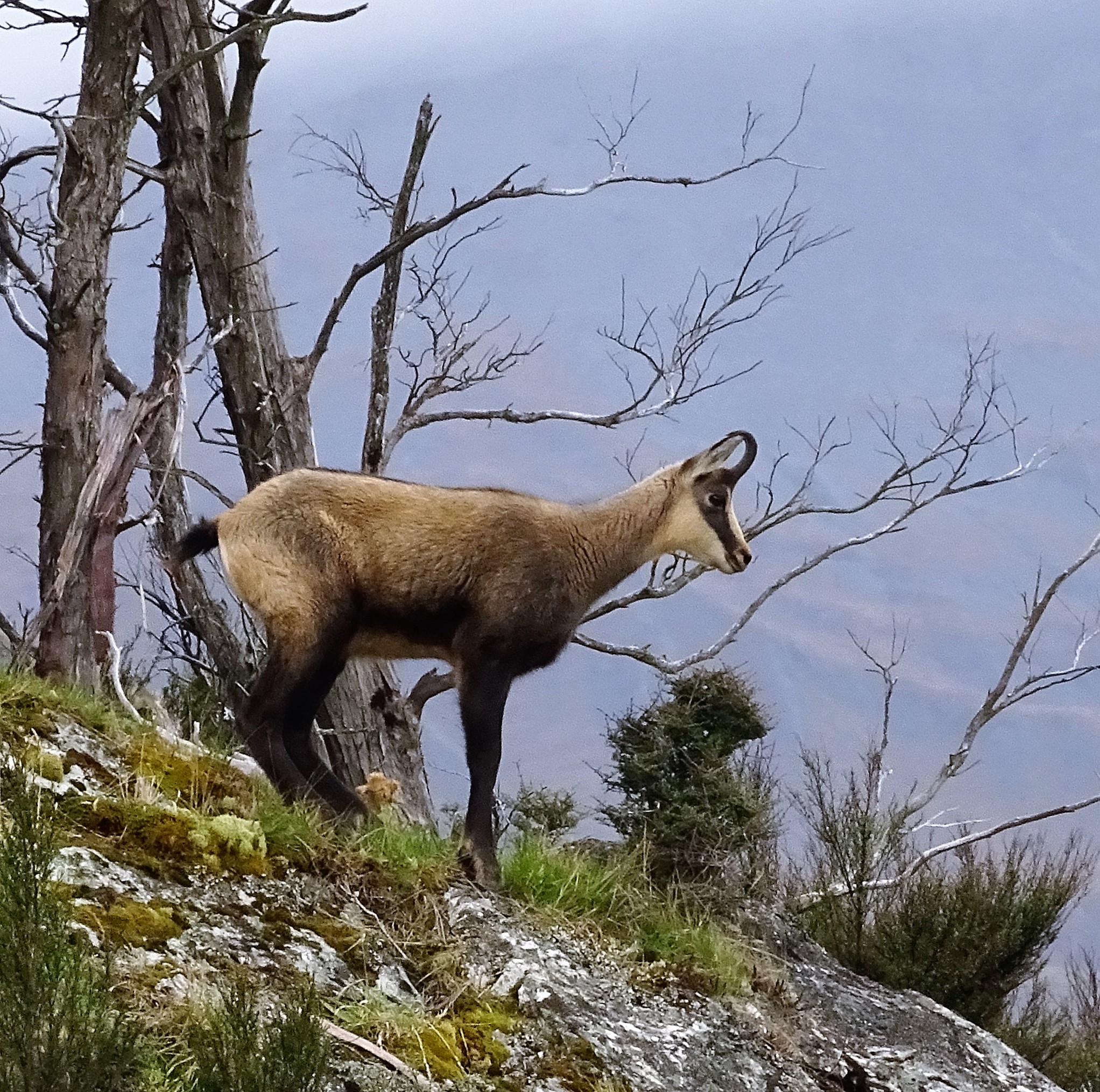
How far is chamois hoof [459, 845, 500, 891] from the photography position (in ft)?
17.7

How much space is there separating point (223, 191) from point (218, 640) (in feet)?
12.3

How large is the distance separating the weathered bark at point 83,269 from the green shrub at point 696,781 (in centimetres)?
439

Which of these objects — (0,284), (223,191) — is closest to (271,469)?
(223,191)

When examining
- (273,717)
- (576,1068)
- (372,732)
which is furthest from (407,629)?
(372,732)

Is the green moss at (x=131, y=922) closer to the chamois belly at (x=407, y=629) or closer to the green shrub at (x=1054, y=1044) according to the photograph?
the chamois belly at (x=407, y=629)

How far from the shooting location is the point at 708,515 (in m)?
7.13

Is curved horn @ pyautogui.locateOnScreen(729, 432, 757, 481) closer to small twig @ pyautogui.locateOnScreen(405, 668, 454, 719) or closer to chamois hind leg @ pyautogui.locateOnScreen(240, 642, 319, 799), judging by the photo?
chamois hind leg @ pyautogui.locateOnScreen(240, 642, 319, 799)

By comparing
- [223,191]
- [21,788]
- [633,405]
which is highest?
[223,191]

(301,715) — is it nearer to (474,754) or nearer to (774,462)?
(474,754)

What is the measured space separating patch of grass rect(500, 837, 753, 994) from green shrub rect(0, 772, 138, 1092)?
95.0 inches

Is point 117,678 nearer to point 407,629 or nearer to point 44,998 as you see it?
point 407,629

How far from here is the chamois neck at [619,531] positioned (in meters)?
6.77

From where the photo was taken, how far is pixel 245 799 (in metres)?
5.16

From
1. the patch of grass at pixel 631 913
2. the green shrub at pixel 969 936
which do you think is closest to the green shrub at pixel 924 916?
the green shrub at pixel 969 936
